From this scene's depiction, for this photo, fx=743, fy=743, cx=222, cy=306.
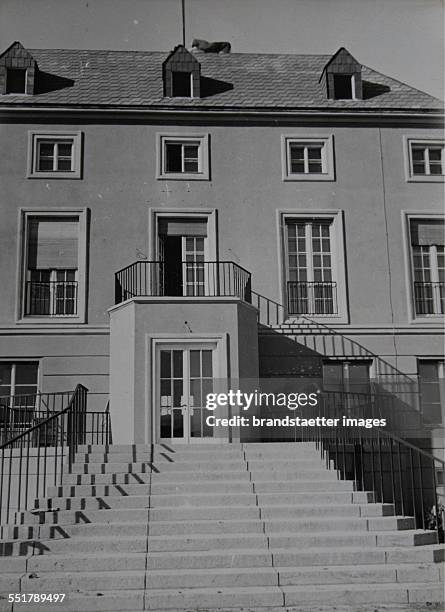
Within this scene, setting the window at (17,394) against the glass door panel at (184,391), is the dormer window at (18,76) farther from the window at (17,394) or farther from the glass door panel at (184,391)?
the glass door panel at (184,391)

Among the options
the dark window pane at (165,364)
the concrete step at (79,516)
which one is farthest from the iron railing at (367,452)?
the concrete step at (79,516)

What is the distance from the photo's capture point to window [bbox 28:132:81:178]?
12.0 metres

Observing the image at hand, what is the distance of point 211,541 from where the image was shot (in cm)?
745

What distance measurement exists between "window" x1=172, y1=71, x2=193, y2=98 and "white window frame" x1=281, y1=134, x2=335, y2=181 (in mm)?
1846

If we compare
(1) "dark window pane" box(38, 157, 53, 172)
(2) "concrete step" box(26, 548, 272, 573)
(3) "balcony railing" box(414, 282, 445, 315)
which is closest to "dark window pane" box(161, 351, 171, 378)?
(1) "dark window pane" box(38, 157, 53, 172)

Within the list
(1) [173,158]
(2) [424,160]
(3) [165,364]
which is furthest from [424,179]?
(3) [165,364]

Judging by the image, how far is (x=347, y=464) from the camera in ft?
36.4

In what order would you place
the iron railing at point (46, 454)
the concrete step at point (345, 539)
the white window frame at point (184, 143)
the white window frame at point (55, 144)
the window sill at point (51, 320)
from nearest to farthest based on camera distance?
1. the concrete step at point (345, 539)
2. the iron railing at point (46, 454)
3. the window sill at point (51, 320)
4. the white window frame at point (55, 144)
5. the white window frame at point (184, 143)

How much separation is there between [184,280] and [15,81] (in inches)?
170

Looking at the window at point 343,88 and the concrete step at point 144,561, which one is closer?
the concrete step at point 144,561

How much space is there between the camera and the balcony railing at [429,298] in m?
11.8

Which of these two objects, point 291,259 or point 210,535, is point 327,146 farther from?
point 210,535

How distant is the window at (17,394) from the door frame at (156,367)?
1818mm

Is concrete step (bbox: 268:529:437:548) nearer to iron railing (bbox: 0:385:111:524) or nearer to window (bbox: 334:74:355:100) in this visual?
iron railing (bbox: 0:385:111:524)
